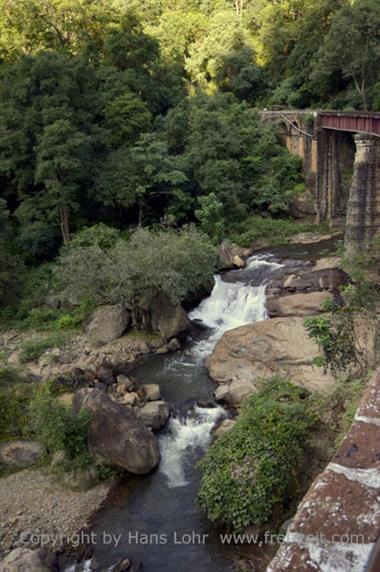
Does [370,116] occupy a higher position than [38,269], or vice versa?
[370,116]

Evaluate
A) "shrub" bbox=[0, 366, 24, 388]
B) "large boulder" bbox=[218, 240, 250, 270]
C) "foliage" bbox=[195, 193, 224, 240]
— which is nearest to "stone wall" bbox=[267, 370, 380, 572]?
"shrub" bbox=[0, 366, 24, 388]

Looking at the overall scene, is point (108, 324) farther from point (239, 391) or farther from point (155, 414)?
point (239, 391)

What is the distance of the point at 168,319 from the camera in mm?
22688

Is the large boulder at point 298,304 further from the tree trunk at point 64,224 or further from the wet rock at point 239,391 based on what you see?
the tree trunk at point 64,224

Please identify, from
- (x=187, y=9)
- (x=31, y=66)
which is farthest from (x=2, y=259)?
(x=187, y=9)

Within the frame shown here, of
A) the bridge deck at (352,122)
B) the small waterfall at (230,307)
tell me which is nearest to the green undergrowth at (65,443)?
the small waterfall at (230,307)

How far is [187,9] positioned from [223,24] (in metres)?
12.5

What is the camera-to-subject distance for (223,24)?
154 ft

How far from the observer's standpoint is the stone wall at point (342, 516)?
2275mm

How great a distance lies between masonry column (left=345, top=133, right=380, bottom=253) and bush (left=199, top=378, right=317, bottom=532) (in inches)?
612

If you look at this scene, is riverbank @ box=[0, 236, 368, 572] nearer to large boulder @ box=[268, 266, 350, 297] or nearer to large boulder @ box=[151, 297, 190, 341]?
large boulder @ box=[268, 266, 350, 297]

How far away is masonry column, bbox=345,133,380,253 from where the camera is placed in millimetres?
26828

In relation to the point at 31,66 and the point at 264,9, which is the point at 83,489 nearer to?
the point at 31,66

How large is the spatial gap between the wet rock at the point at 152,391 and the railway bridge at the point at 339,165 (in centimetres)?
1338
